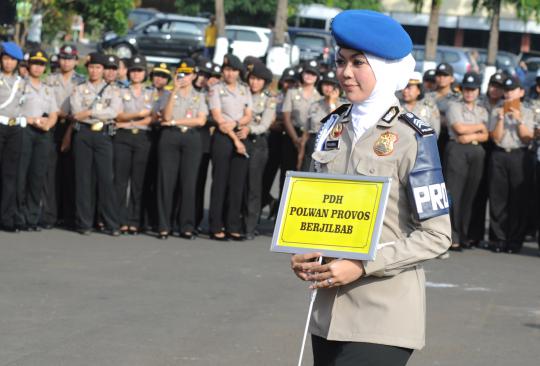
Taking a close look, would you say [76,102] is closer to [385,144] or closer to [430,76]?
[430,76]

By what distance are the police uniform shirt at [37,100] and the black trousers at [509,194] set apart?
4.93 meters

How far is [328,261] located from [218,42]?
110 ft

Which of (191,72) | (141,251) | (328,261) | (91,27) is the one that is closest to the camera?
(328,261)

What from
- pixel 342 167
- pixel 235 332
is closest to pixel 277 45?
pixel 235 332

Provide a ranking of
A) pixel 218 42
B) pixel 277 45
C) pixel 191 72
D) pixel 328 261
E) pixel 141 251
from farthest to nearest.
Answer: pixel 218 42 → pixel 277 45 → pixel 191 72 → pixel 141 251 → pixel 328 261

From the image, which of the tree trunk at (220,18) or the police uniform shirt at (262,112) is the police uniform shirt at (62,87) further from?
the tree trunk at (220,18)

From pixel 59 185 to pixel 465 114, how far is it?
465cm

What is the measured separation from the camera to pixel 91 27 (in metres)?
29.2

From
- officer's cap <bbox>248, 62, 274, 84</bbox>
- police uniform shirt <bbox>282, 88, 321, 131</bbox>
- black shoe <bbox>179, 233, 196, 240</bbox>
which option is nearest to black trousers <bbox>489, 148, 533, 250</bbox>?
police uniform shirt <bbox>282, 88, 321, 131</bbox>

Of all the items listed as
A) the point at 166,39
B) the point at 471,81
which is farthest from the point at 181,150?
the point at 166,39

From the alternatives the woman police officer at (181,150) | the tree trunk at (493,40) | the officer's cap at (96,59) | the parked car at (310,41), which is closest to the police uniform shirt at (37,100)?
the officer's cap at (96,59)

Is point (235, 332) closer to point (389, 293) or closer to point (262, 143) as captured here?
point (389, 293)

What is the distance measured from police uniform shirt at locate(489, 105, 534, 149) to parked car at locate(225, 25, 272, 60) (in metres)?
29.3

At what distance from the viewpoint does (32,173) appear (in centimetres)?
1409
